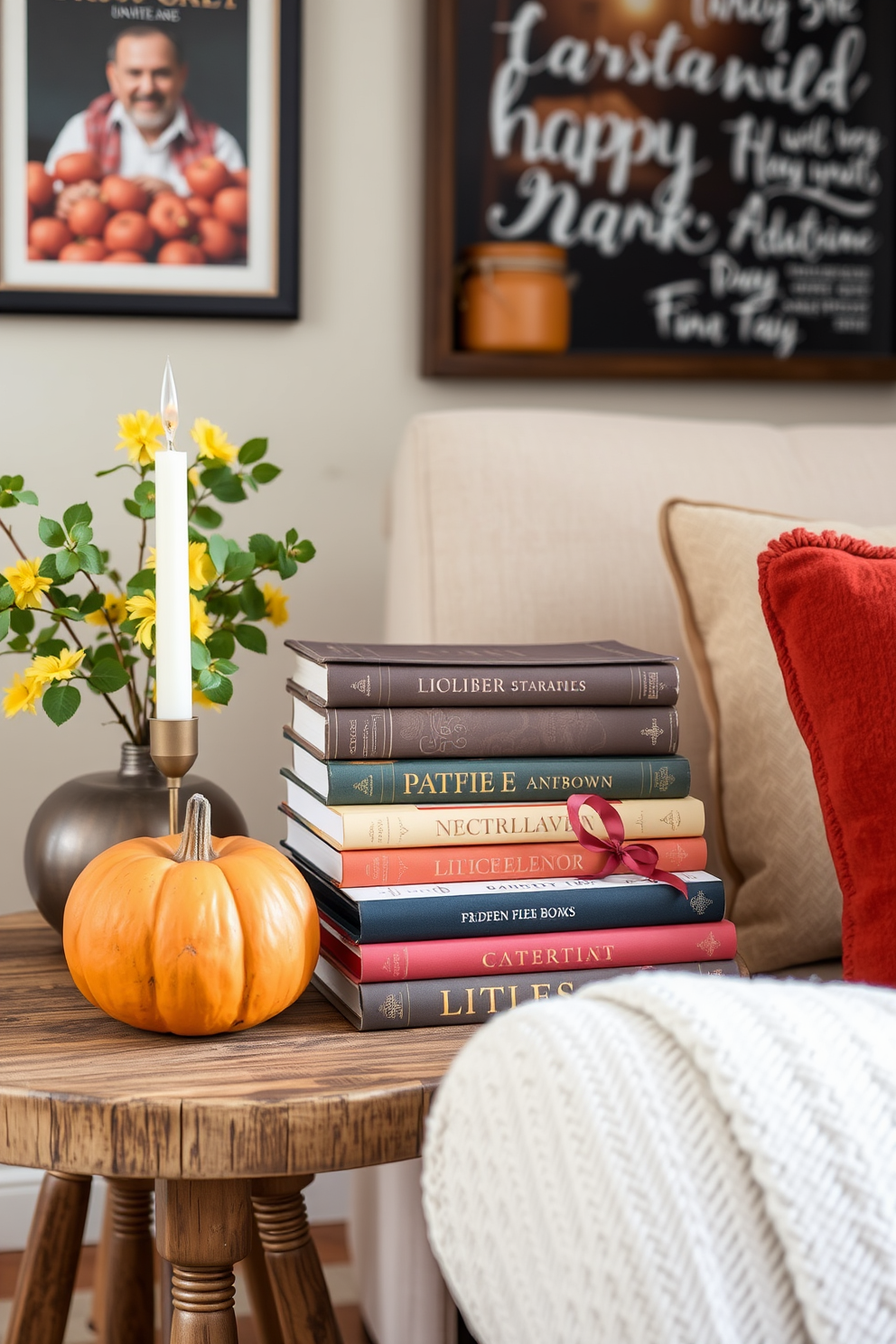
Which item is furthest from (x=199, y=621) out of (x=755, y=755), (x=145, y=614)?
(x=755, y=755)

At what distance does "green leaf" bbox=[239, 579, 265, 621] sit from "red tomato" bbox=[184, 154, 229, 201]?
625mm

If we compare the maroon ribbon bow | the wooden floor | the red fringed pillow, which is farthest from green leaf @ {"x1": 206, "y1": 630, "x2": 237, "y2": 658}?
the wooden floor

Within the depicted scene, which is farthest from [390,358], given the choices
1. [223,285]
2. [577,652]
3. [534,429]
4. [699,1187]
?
[699,1187]

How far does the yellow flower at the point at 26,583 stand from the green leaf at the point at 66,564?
0.06 feet

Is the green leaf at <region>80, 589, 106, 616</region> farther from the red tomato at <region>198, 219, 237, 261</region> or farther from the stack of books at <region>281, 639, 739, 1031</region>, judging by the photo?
the red tomato at <region>198, 219, 237, 261</region>

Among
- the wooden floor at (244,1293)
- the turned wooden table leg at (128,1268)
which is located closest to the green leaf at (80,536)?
the turned wooden table leg at (128,1268)

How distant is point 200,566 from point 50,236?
0.64 m

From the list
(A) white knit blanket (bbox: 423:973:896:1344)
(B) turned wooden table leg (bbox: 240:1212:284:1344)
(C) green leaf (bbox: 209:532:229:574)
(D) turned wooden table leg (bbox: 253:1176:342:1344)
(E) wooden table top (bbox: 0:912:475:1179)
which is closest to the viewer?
(A) white knit blanket (bbox: 423:973:896:1344)

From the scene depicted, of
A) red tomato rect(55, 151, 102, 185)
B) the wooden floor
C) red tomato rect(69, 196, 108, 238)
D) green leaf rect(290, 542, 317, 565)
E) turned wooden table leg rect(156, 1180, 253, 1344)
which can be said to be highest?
red tomato rect(55, 151, 102, 185)

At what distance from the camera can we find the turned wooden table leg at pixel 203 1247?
680mm

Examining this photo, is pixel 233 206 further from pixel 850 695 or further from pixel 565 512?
pixel 850 695

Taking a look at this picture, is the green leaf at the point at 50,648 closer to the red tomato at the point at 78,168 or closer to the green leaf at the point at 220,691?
the green leaf at the point at 220,691

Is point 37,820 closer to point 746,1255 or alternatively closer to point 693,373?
point 746,1255

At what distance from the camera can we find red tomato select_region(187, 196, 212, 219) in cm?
138
